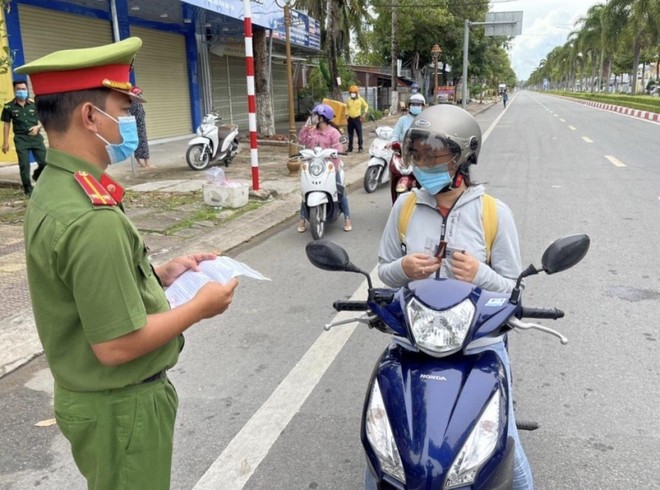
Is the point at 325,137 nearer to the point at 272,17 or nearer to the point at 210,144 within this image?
the point at 210,144

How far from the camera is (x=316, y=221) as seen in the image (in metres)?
6.84

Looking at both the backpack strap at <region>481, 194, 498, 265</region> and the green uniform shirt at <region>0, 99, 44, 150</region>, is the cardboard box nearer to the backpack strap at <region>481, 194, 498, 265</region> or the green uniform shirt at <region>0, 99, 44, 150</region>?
the green uniform shirt at <region>0, 99, 44, 150</region>

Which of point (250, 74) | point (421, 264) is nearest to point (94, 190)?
point (421, 264)

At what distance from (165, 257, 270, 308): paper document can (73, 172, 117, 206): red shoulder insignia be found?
399 mm

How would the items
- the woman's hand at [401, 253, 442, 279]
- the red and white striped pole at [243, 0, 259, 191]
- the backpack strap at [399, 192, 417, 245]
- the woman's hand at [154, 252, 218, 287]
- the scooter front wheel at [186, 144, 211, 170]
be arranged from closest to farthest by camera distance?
the woman's hand at [154, 252, 218, 287]
the woman's hand at [401, 253, 442, 279]
the backpack strap at [399, 192, 417, 245]
the red and white striped pole at [243, 0, 259, 191]
the scooter front wheel at [186, 144, 211, 170]

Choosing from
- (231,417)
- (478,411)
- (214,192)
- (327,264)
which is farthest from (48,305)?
(214,192)

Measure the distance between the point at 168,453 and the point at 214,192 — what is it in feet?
22.5

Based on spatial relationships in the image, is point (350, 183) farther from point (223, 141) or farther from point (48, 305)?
point (48, 305)

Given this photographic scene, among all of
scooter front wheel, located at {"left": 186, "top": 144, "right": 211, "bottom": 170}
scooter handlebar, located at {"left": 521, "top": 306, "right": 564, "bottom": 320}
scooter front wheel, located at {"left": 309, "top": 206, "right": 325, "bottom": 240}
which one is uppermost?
scooter handlebar, located at {"left": 521, "top": 306, "right": 564, "bottom": 320}

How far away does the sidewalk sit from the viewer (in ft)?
14.2

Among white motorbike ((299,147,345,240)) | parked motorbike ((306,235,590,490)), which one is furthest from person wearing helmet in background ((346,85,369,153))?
parked motorbike ((306,235,590,490))

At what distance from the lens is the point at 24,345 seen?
3992 millimetres

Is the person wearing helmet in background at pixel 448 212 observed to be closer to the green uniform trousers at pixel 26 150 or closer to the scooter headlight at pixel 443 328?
the scooter headlight at pixel 443 328

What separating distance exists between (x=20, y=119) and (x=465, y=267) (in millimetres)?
8563
